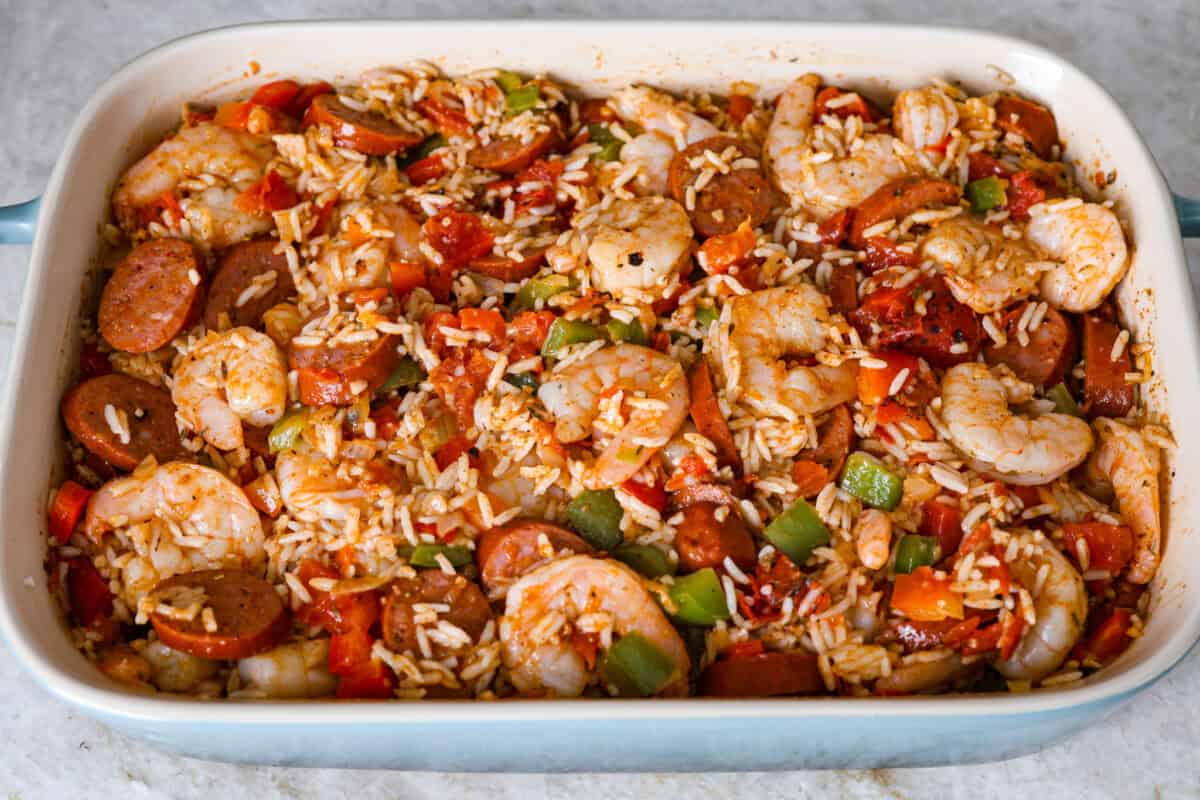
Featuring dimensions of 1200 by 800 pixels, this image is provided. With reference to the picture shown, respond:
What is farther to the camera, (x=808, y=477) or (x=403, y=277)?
(x=403, y=277)

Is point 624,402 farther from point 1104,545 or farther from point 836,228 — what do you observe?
point 1104,545

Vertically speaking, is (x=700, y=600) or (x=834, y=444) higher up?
(x=834, y=444)

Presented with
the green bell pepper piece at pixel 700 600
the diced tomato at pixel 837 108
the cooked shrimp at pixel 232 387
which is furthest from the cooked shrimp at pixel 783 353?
the cooked shrimp at pixel 232 387

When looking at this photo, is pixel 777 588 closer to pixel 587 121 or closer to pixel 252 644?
pixel 252 644

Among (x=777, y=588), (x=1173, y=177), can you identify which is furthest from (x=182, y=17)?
(x=1173, y=177)

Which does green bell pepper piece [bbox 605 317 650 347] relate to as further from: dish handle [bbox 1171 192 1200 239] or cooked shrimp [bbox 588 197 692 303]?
dish handle [bbox 1171 192 1200 239]

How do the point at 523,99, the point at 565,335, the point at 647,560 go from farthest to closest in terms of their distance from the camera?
the point at 523,99, the point at 565,335, the point at 647,560

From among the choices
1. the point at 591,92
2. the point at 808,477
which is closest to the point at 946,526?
the point at 808,477

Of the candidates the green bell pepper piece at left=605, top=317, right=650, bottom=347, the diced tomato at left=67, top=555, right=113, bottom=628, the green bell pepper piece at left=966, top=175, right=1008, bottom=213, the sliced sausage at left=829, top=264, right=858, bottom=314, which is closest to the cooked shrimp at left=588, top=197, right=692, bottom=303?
the green bell pepper piece at left=605, top=317, right=650, bottom=347
